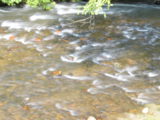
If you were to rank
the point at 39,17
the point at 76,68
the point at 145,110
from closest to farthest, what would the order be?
the point at 145,110 < the point at 76,68 < the point at 39,17

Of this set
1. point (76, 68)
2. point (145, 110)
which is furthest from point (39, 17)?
point (145, 110)

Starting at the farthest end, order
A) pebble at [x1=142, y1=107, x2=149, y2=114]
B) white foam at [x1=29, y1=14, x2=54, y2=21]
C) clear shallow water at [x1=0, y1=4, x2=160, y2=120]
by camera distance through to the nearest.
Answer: white foam at [x1=29, y1=14, x2=54, y2=21]
clear shallow water at [x1=0, y1=4, x2=160, y2=120]
pebble at [x1=142, y1=107, x2=149, y2=114]

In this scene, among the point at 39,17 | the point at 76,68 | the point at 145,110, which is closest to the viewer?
the point at 145,110

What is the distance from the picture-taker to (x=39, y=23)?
9.83 metres

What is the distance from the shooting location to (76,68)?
5.87 metres

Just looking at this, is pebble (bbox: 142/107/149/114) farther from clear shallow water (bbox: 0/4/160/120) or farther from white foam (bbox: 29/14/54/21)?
white foam (bbox: 29/14/54/21)

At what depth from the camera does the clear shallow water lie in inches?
175

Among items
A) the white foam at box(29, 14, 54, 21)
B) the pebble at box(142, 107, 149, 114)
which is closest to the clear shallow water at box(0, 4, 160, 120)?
the pebble at box(142, 107, 149, 114)

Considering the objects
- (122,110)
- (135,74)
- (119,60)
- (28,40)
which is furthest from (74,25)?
(122,110)

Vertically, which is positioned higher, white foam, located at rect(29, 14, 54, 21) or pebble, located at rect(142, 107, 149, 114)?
white foam, located at rect(29, 14, 54, 21)

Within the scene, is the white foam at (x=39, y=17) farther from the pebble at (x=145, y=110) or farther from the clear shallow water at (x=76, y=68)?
the pebble at (x=145, y=110)

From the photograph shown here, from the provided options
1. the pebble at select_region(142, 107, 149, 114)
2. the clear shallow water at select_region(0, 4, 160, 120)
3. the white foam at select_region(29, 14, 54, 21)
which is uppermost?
the white foam at select_region(29, 14, 54, 21)

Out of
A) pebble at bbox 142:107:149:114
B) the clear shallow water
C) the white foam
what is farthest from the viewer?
the white foam

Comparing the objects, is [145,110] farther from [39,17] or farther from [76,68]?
[39,17]
